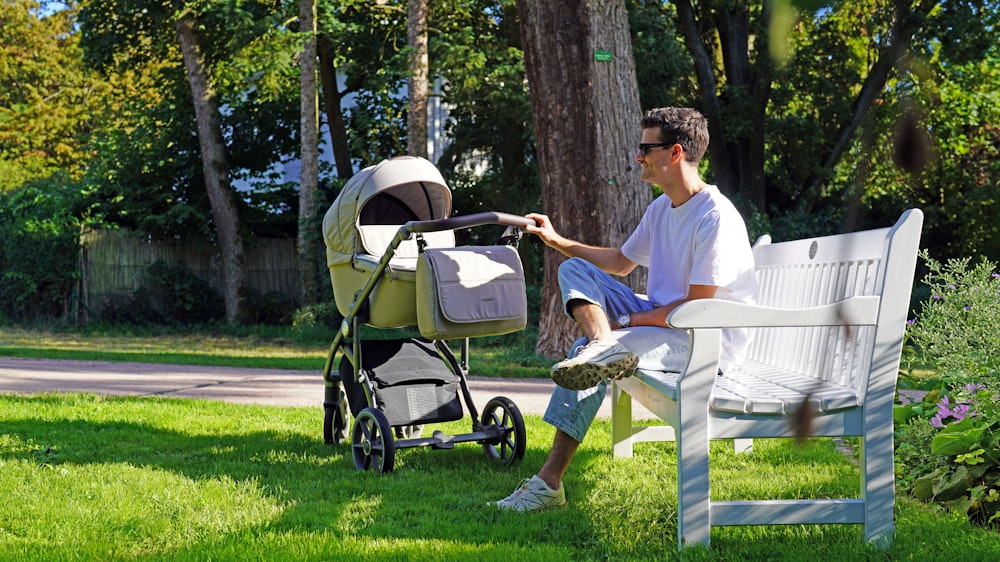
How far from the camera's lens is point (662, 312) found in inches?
161

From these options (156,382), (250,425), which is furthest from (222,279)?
(250,425)

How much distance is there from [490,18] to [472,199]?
3.03 metres

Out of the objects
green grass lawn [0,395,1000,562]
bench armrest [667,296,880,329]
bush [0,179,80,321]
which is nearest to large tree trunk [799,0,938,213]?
bench armrest [667,296,880,329]

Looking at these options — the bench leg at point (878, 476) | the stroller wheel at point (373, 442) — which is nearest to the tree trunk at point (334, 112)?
the stroller wheel at point (373, 442)

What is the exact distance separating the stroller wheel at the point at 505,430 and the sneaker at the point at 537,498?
3.21 feet

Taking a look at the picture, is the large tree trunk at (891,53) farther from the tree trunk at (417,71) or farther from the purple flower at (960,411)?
the tree trunk at (417,71)

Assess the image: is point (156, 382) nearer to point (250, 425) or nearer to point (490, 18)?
point (250, 425)

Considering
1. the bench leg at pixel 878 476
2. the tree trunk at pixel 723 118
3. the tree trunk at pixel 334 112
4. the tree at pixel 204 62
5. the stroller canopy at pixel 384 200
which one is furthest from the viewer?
the tree trunk at pixel 334 112

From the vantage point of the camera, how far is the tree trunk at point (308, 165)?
1591 cm

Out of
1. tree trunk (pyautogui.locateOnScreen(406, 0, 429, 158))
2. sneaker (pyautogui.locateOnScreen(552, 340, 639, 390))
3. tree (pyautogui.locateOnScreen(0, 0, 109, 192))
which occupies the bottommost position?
sneaker (pyautogui.locateOnScreen(552, 340, 639, 390))

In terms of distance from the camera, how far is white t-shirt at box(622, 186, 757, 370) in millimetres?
3881

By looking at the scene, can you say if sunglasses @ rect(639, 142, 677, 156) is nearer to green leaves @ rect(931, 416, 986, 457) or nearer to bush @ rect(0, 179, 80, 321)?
green leaves @ rect(931, 416, 986, 457)

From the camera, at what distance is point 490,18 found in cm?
1666

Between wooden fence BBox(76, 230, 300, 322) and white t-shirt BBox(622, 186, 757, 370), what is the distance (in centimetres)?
1455
